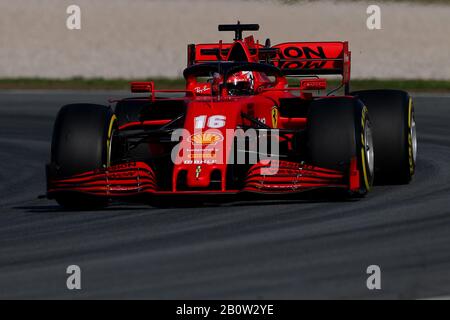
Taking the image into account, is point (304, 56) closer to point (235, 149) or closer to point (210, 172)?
point (235, 149)

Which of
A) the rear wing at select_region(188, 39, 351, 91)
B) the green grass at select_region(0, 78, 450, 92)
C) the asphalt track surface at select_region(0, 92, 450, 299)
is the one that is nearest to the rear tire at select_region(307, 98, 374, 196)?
the asphalt track surface at select_region(0, 92, 450, 299)

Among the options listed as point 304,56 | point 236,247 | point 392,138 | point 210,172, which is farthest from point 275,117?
point 236,247

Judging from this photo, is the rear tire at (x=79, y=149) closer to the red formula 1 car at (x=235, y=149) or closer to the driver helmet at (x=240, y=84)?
the red formula 1 car at (x=235, y=149)

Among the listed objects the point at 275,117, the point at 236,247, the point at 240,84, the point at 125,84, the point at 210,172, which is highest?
the point at 125,84

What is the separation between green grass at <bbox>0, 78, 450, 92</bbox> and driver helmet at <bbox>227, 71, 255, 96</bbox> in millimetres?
15003

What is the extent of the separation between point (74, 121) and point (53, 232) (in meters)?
1.60

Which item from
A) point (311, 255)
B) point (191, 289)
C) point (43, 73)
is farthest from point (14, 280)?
point (43, 73)

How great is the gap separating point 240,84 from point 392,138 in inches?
69.6

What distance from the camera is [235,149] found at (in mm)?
11211

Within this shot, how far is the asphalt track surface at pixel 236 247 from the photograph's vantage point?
7.80m

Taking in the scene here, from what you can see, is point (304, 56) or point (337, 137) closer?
point (337, 137)

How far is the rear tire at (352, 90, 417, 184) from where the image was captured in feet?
40.7

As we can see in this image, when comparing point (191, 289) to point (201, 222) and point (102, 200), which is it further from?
point (102, 200)

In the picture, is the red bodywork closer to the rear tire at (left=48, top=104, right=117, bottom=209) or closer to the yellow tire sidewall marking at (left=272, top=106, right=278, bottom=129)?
the rear tire at (left=48, top=104, right=117, bottom=209)
